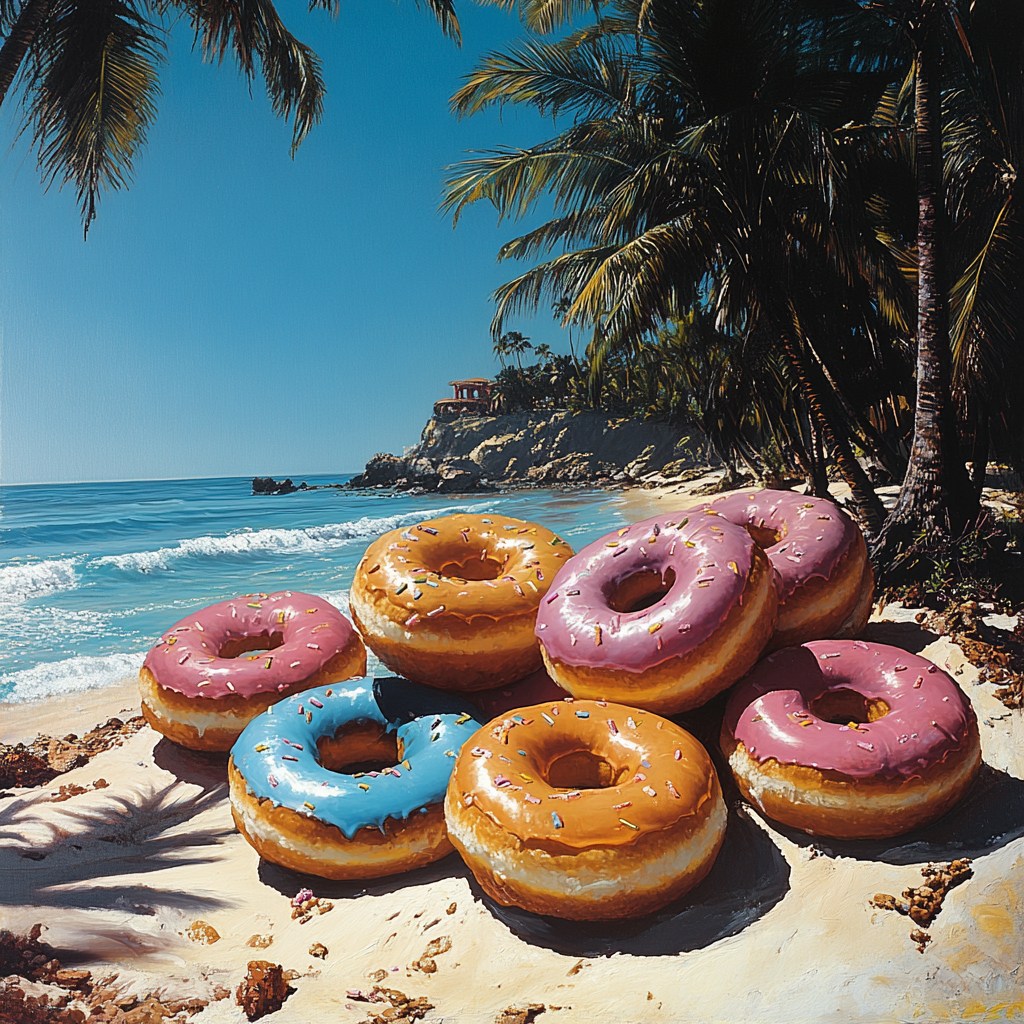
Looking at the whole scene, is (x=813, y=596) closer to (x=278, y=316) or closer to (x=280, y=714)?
(x=280, y=714)

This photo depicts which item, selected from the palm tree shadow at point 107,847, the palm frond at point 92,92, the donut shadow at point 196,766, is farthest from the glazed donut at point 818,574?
the palm frond at point 92,92

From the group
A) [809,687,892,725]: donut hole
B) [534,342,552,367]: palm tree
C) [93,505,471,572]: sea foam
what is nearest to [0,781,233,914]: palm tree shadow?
[809,687,892,725]: donut hole

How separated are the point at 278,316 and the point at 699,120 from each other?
299 cm

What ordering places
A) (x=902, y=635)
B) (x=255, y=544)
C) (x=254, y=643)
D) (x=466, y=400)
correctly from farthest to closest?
(x=255, y=544)
(x=466, y=400)
(x=254, y=643)
(x=902, y=635)

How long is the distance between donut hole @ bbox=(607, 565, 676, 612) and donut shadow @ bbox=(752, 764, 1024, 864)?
101cm

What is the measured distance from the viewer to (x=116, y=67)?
325 cm

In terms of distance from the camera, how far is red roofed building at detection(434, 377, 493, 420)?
410 centimetres

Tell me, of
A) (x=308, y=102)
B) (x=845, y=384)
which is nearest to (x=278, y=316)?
(x=308, y=102)

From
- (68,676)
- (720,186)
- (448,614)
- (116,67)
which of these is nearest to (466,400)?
(448,614)

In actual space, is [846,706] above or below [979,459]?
below

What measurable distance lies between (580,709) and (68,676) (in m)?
4.05

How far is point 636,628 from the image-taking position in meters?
2.57

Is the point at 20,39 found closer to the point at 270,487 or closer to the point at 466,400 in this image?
the point at 466,400

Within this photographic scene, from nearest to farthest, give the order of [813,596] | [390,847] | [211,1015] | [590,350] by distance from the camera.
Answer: [211,1015]
[390,847]
[813,596]
[590,350]
